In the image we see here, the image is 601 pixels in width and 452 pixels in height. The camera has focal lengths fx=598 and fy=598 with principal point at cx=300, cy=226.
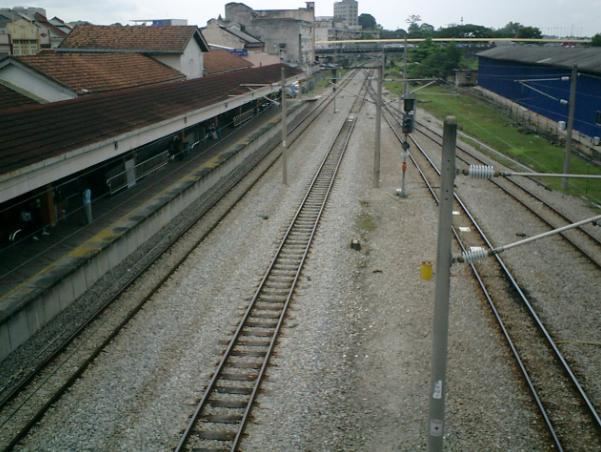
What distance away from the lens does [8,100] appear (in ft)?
79.5

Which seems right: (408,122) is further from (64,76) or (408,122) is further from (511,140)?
(511,140)

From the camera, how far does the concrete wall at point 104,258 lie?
12.2 metres

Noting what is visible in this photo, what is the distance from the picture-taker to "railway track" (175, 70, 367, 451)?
31.6ft

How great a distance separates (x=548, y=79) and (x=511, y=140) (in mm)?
4378

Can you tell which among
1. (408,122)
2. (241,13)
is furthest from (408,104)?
(241,13)

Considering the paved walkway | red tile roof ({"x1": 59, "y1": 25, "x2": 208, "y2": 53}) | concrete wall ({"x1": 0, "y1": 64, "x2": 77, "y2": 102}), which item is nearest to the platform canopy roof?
the paved walkway

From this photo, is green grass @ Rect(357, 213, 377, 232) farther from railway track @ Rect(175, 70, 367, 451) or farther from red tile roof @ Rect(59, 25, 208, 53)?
red tile roof @ Rect(59, 25, 208, 53)

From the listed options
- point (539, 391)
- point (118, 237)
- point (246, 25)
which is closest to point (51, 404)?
point (118, 237)

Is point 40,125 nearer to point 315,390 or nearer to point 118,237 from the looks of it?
point 118,237

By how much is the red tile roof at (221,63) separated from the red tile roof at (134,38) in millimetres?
7106

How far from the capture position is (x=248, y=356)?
12133 millimetres

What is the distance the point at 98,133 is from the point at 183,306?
7.02 metres

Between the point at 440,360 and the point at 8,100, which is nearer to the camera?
the point at 440,360

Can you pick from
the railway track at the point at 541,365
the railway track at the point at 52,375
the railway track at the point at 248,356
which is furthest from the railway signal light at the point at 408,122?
the railway track at the point at 52,375
